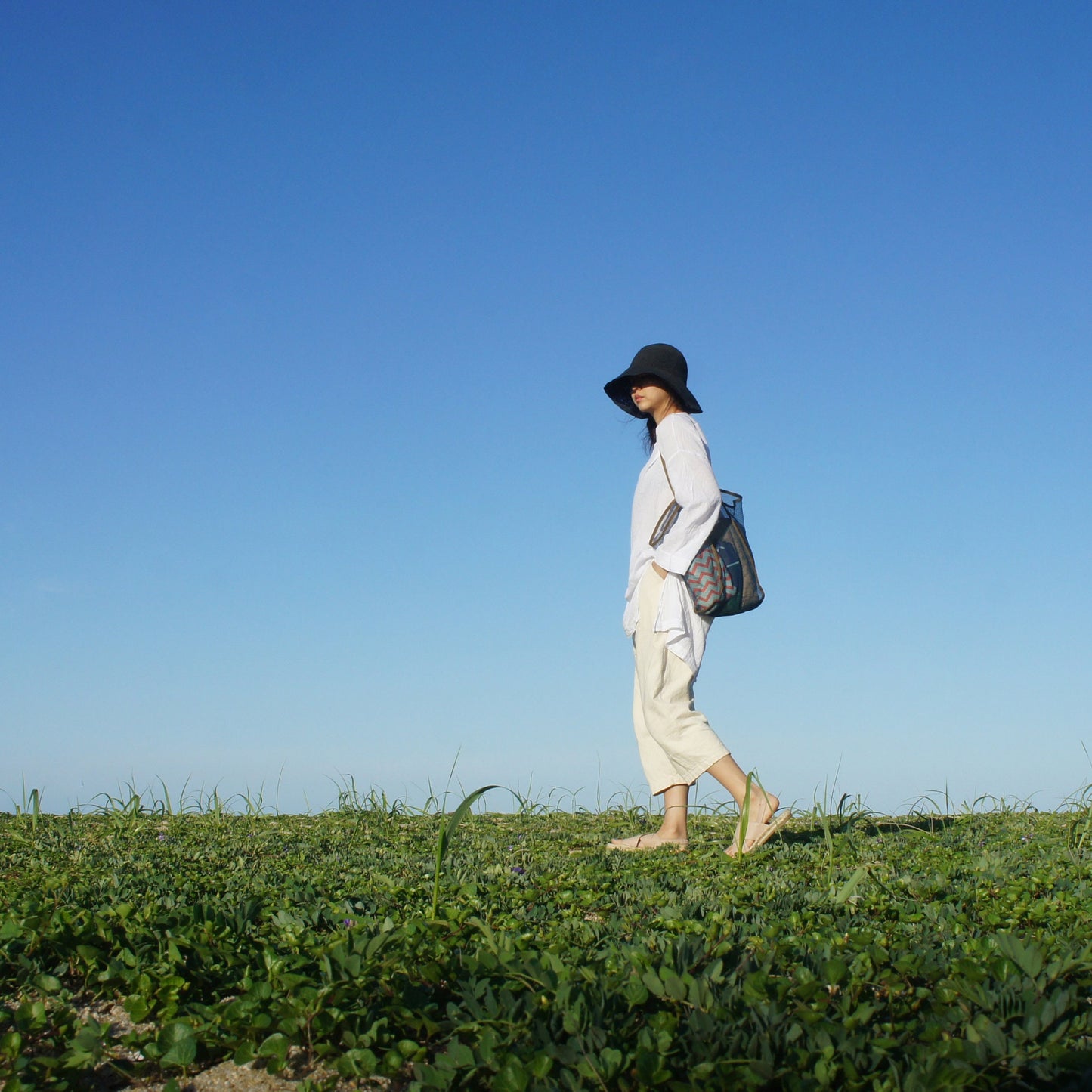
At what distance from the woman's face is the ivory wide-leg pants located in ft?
3.32

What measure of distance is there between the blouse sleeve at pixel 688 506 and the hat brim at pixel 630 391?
1.44ft

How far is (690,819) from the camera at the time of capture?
25.0 ft

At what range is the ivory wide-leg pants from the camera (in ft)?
18.3

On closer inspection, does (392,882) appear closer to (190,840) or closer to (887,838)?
(190,840)

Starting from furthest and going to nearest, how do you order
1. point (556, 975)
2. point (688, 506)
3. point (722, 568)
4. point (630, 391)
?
point (630, 391) < point (722, 568) < point (688, 506) < point (556, 975)

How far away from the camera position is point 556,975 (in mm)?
2600

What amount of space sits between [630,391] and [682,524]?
113cm

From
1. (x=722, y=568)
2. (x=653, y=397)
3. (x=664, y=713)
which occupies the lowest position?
(x=664, y=713)

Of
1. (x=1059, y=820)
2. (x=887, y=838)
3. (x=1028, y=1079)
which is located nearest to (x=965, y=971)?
(x=1028, y=1079)

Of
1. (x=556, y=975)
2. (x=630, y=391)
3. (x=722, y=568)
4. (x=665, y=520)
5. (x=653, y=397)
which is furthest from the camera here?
(x=630, y=391)

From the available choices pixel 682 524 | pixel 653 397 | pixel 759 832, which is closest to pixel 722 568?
pixel 682 524

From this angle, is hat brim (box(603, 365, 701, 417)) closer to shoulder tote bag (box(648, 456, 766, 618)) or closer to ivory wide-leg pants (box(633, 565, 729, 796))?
shoulder tote bag (box(648, 456, 766, 618))

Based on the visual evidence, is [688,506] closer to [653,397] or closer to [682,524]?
[682,524]

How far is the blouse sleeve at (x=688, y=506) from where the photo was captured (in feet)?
18.5
